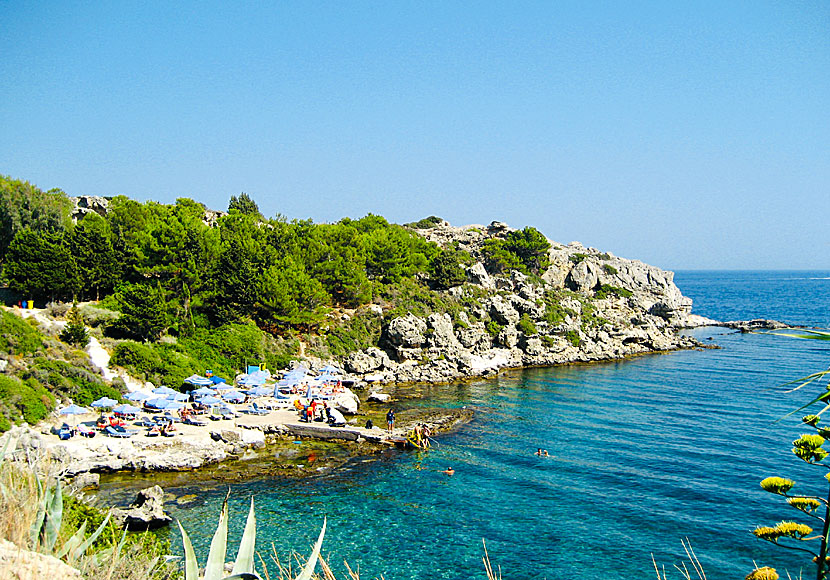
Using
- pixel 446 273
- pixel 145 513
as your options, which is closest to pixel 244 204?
pixel 446 273

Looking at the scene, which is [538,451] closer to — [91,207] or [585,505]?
[585,505]

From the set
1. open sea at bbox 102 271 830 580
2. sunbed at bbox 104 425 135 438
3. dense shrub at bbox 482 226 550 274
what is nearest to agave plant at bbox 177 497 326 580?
open sea at bbox 102 271 830 580

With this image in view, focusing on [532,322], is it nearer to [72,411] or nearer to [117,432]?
[117,432]

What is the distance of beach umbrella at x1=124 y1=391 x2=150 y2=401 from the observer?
30791 mm

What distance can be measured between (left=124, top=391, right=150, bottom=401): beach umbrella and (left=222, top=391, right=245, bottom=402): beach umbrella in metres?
4.62

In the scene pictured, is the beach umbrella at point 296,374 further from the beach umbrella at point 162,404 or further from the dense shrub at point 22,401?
the dense shrub at point 22,401

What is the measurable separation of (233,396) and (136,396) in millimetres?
5594

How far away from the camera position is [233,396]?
34.5 metres

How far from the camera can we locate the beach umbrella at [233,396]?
113ft

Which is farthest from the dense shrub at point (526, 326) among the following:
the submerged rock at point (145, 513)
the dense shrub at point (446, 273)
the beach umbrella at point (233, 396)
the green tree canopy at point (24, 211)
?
the green tree canopy at point (24, 211)

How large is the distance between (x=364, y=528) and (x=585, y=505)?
9269 mm

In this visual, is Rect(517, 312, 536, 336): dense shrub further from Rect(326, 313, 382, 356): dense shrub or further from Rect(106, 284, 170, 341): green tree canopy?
Rect(106, 284, 170, 341): green tree canopy

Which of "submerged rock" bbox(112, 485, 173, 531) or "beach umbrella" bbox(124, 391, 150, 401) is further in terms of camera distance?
"beach umbrella" bbox(124, 391, 150, 401)

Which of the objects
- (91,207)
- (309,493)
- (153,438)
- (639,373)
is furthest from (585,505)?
(91,207)
